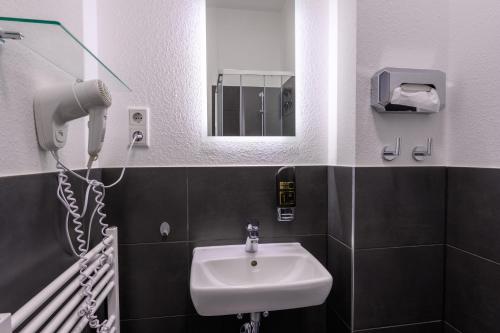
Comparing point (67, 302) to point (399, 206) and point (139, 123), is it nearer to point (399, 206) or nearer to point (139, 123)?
point (139, 123)

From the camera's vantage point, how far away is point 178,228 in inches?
45.6

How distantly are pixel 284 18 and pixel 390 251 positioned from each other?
3.70 feet

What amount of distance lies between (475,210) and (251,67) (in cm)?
106

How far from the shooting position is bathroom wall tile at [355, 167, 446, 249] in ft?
3.53

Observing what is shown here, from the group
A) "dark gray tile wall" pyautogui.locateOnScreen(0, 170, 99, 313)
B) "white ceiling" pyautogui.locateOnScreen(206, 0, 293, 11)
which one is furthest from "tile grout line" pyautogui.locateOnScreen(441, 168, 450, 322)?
"dark gray tile wall" pyautogui.locateOnScreen(0, 170, 99, 313)

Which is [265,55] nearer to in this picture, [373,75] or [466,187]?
[373,75]

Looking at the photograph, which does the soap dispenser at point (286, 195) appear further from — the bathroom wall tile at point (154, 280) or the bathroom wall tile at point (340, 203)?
the bathroom wall tile at point (154, 280)

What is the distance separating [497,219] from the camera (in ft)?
3.04

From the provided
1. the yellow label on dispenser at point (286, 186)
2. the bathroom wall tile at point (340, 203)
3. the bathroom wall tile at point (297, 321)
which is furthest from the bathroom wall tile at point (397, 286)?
the yellow label on dispenser at point (286, 186)

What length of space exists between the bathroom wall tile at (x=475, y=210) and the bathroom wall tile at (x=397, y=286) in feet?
0.41

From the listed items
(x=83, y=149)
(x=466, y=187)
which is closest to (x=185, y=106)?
(x=83, y=149)

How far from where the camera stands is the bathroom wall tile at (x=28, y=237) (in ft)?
1.87

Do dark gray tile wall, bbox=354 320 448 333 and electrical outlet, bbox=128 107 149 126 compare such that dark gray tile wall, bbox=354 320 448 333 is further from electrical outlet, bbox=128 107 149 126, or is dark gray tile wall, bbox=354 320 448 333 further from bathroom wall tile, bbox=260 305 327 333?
electrical outlet, bbox=128 107 149 126

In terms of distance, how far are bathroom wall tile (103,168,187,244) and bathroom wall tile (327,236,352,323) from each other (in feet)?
2.17
